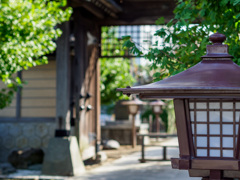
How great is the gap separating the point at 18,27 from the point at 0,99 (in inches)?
56.0

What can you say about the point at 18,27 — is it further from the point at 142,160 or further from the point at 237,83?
the point at 142,160

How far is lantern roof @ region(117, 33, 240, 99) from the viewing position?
3.28 meters

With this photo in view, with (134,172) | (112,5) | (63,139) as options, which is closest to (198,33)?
(63,139)

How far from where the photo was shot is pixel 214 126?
358cm

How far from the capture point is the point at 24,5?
7617 millimetres

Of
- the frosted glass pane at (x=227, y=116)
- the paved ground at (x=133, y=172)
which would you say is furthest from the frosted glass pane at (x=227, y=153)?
the paved ground at (x=133, y=172)

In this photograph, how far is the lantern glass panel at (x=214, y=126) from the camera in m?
3.54

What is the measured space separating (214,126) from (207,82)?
42cm

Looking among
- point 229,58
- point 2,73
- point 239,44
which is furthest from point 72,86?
point 229,58

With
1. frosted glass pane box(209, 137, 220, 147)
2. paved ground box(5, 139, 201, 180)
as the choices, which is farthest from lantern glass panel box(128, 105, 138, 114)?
frosted glass pane box(209, 137, 220, 147)

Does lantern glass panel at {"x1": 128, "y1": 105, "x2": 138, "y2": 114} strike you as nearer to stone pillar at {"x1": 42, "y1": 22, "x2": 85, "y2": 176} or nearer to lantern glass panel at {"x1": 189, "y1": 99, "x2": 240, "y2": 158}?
stone pillar at {"x1": 42, "y1": 22, "x2": 85, "y2": 176}

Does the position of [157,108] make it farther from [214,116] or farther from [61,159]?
[214,116]

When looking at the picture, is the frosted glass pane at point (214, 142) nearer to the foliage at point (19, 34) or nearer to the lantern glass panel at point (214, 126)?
the lantern glass panel at point (214, 126)

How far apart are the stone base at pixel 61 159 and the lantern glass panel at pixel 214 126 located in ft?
23.9
